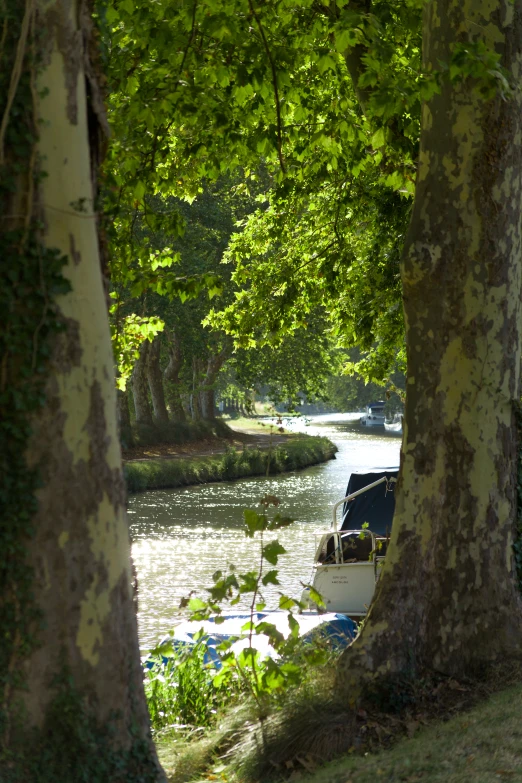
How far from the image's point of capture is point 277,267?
16.6 metres

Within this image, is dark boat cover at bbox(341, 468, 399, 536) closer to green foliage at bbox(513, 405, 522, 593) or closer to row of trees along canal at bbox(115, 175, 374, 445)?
green foliage at bbox(513, 405, 522, 593)

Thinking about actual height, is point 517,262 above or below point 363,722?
above

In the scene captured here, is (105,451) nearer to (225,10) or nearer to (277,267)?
(225,10)

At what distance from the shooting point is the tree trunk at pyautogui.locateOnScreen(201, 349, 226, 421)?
4844cm

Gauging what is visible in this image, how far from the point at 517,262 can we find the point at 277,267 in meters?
9.64

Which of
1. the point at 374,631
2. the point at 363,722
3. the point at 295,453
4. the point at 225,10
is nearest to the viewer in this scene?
the point at 363,722

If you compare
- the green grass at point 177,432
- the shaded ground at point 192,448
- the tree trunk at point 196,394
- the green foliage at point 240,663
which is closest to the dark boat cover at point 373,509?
the green foliage at point 240,663

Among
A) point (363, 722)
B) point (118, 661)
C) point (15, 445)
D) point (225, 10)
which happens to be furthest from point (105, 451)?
point (225, 10)

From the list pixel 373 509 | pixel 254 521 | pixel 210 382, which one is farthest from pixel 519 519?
pixel 210 382

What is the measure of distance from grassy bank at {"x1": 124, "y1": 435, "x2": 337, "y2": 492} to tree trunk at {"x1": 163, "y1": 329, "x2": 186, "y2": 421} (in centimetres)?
655

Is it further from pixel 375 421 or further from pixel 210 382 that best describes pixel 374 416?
pixel 210 382

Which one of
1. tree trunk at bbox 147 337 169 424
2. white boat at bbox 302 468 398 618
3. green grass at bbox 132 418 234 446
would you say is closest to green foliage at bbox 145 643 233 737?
white boat at bbox 302 468 398 618

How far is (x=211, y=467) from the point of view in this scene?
38.8 m

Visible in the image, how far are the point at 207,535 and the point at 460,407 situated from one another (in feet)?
63.6
